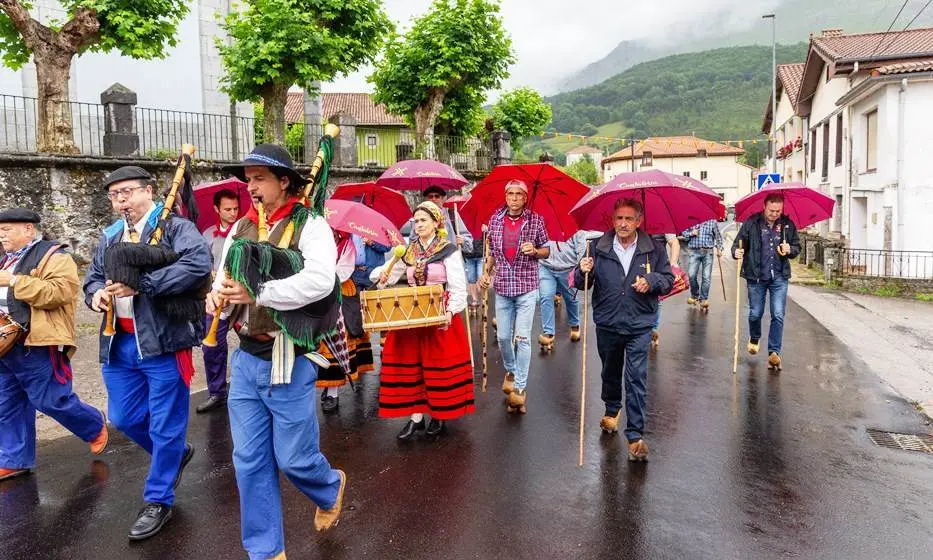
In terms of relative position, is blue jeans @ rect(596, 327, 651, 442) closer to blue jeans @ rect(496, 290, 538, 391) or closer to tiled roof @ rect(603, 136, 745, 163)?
blue jeans @ rect(496, 290, 538, 391)

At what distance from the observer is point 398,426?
5922mm

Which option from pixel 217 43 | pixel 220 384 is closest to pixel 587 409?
pixel 220 384

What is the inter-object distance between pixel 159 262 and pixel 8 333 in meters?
1.49

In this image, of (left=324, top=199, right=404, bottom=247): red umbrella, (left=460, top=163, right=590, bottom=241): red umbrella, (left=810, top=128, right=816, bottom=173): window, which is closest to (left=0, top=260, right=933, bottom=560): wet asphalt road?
(left=324, top=199, right=404, bottom=247): red umbrella

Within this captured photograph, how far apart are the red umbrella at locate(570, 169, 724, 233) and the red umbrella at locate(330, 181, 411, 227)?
2.77 meters

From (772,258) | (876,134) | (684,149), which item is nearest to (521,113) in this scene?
(876,134)

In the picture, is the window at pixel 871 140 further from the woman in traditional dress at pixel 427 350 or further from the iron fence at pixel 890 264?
the woman in traditional dress at pixel 427 350

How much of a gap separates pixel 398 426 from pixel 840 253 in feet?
48.5

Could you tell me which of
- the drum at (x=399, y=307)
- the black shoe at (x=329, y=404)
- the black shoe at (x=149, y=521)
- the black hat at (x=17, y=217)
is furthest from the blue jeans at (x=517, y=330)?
the black hat at (x=17, y=217)

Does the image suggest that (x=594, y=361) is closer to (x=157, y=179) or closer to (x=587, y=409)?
(x=587, y=409)

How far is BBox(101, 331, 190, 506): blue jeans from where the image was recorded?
4.03 metres

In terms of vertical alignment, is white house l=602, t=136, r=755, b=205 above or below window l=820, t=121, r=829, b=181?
above

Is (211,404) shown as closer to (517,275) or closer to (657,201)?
(517,275)

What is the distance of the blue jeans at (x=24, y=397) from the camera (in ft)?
15.3
